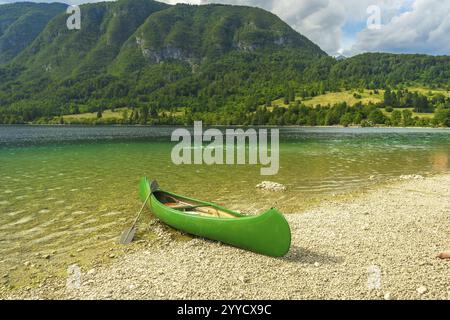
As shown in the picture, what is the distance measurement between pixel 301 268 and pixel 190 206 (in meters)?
7.75

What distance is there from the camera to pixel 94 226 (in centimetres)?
1730

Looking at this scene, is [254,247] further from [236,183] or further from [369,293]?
[236,183]

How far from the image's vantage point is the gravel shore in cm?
1012

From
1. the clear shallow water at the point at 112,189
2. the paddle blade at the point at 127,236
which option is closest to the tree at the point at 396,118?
the clear shallow water at the point at 112,189

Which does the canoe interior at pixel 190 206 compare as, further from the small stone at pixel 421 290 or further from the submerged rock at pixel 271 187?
the submerged rock at pixel 271 187

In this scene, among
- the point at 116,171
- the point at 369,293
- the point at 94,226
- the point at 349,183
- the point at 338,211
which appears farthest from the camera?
the point at 116,171

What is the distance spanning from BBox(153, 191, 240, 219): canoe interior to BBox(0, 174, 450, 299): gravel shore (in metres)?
1.68

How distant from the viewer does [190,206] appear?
17875 millimetres

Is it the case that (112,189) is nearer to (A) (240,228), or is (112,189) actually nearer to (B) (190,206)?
(B) (190,206)

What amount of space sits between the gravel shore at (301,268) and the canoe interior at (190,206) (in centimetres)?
168

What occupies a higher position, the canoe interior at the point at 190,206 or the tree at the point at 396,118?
the tree at the point at 396,118

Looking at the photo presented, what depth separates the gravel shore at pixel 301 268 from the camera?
1012 centimetres
